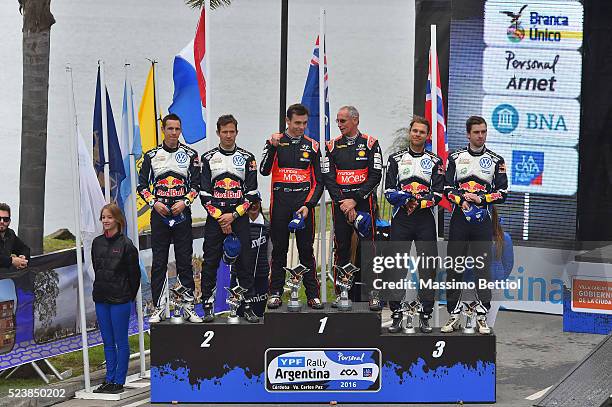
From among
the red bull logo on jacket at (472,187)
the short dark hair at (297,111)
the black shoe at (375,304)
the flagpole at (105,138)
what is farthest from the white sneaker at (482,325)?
the flagpole at (105,138)

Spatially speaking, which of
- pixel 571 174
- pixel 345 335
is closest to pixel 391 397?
pixel 345 335

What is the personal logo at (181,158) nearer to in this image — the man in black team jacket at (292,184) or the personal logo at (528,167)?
the man in black team jacket at (292,184)

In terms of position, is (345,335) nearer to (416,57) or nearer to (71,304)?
(71,304)

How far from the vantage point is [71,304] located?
400 inches

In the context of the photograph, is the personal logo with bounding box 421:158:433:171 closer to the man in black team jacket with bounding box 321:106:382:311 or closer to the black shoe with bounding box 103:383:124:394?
the man in black team jacket with bounding box 321:106:382:311

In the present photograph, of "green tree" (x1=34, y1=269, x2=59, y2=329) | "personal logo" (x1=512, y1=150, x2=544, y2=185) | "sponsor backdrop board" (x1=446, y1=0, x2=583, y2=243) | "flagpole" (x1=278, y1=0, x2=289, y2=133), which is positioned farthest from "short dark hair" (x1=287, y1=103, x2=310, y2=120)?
"flagpole" (x1=278, y1=0, x2=289, y2=133)

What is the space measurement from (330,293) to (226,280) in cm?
276

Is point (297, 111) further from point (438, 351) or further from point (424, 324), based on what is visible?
point (438, 351)

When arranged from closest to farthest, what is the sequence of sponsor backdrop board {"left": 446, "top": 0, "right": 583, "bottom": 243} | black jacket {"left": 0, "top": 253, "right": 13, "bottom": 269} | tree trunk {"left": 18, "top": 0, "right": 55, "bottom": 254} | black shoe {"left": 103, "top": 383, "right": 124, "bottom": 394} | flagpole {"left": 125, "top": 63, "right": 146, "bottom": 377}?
black jacket {"left": 0, "top": 253, "right": 13, "bottom": 269} < black shoe {"left": 103, "top": 383, "right": 124, "bottom": 394} < flagpole {"left": 125, "top": 63, "right": 146, "bottom": 377} < tree trunk {"left": 18, "top": 0, "right": 55, "bottom": 254} < sponsor backdrop board {"left": 446, "top": 0, "right": 583, "bottom": 243}

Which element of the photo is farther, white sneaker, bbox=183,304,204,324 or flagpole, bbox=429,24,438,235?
flagpole, bbox=429,24,438,235

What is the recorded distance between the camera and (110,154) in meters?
10.5

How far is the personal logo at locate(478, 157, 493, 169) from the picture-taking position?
9.97 meters

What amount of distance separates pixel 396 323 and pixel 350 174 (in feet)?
4.62

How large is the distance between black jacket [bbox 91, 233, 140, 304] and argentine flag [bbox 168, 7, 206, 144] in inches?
65.4
